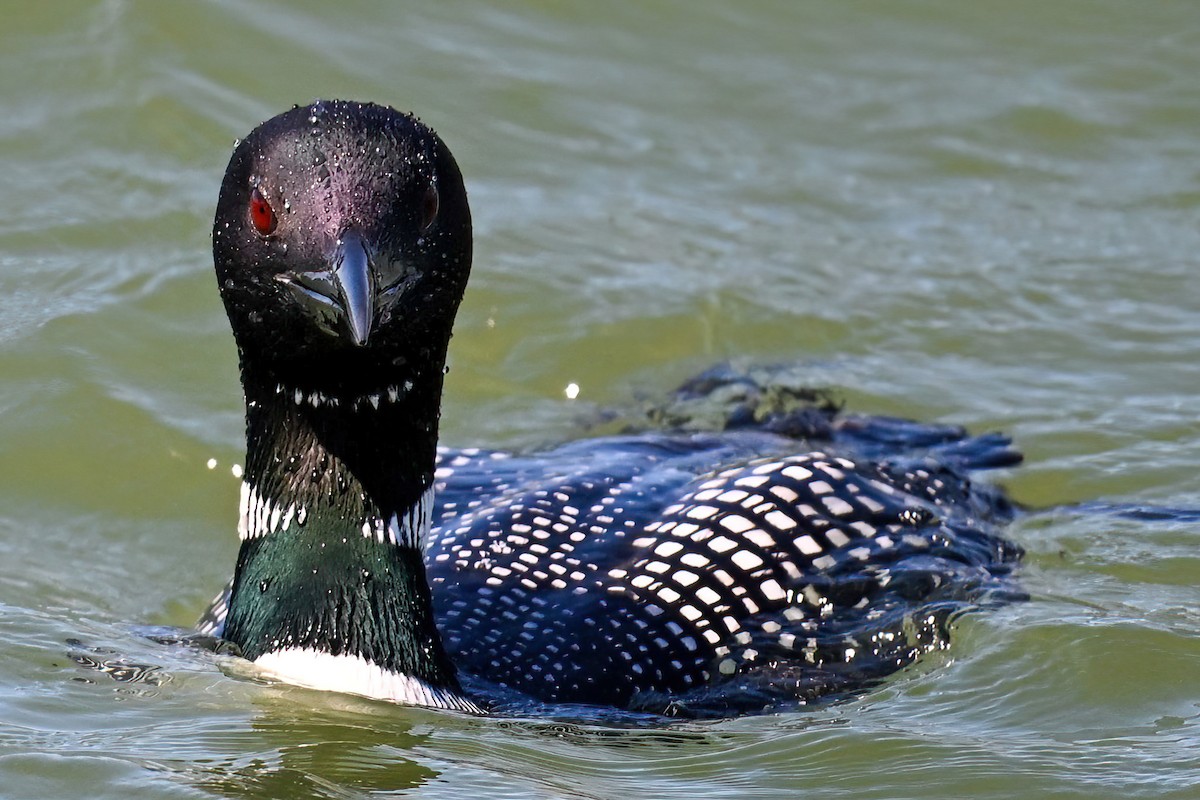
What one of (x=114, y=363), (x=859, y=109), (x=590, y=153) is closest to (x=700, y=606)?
(x=114, y=363)

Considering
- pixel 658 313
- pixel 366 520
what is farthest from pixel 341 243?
pixel 658 313

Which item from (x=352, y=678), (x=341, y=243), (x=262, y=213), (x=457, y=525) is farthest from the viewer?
(x=457, y=525)

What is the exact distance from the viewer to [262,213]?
434 centimetres

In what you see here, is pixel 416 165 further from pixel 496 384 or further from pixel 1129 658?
pixel 496 384

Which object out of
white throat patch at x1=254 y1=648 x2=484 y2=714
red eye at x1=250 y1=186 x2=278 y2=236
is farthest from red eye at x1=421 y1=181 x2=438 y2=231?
white throat patch at x1=254 y1=648 x2=484 y2=714

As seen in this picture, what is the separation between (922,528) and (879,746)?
1305mm

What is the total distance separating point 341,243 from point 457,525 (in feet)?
5.51

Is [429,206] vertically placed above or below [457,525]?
above

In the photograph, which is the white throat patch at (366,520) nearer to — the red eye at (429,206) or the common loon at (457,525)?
the common loon at (457,525)

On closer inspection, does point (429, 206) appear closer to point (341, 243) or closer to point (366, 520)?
point (341, 243)

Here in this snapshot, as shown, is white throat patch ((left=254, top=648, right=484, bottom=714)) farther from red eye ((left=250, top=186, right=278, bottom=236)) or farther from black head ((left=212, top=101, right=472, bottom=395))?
red eye ((left=250, top=186, right=278, bottom=236))

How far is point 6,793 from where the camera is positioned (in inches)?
166

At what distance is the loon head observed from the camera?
4.29m

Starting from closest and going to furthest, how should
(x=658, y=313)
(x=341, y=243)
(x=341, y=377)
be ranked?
(x=341, y=243)
(x=341, y=377)
(x=658, y=313)
